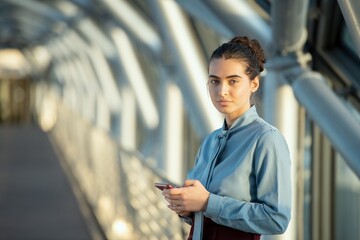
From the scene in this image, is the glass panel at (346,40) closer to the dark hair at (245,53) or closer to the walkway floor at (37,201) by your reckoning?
the walkway floor at (37,201)

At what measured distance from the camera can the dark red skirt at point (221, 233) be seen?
2492 millimetres

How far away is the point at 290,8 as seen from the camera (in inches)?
211

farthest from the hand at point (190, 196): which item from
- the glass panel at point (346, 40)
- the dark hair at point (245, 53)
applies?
the glass panel at point (346, 40)

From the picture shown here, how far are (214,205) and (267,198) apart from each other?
17 centimetres

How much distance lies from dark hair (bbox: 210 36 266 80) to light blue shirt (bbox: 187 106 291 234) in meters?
0.14

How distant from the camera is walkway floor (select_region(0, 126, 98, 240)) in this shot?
859cm

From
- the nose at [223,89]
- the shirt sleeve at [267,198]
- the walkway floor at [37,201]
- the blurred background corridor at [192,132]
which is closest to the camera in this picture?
the shirt sleeve at [267,198]

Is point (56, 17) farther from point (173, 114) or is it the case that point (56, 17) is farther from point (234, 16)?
point (234, 16)

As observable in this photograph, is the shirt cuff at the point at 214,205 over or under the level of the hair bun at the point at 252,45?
under

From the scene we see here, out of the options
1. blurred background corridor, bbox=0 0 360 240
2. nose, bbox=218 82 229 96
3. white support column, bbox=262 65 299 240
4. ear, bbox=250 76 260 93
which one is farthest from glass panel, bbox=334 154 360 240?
nose, bbox=218 82 229 96

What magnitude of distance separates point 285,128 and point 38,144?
1651 cm

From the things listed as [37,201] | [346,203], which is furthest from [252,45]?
[37,201]

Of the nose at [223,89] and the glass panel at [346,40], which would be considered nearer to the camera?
the nose at [223,89]

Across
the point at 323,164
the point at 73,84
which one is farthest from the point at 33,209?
the point at 73,84
